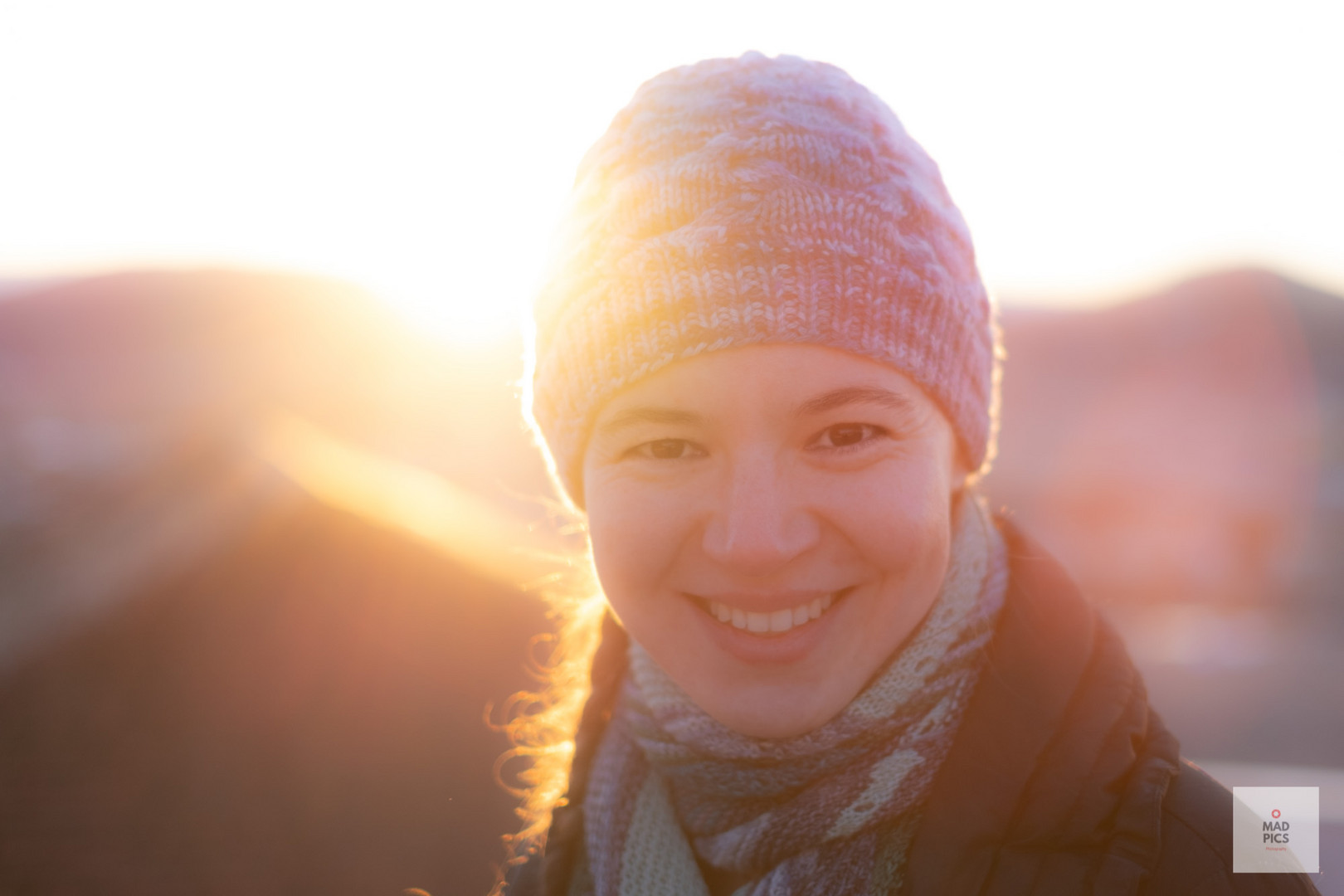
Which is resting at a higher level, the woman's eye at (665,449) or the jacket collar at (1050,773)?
the woman's eye at (665,449)

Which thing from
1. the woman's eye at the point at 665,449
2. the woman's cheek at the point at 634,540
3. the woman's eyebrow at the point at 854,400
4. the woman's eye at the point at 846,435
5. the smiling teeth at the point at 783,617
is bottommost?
the smiling teeth at the point at 783,617

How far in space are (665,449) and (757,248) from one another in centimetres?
40

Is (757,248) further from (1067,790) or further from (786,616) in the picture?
(1067,790)

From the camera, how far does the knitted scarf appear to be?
1483mm

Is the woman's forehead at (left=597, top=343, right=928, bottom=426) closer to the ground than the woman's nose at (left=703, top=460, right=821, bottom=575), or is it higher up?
higher up

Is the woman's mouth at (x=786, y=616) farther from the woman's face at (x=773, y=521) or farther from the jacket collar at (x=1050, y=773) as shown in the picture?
the jacket collar at (x=1050, y=773)

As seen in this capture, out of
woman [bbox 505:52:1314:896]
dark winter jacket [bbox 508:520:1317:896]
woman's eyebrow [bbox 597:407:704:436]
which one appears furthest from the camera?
woman's eyebrow [bbox 597:407:704:436]

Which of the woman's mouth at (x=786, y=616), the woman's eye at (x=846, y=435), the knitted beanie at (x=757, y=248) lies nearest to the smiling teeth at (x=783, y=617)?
the woman's mouth at (x=786, y=616)

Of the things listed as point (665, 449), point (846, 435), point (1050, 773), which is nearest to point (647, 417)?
point (665, 449)

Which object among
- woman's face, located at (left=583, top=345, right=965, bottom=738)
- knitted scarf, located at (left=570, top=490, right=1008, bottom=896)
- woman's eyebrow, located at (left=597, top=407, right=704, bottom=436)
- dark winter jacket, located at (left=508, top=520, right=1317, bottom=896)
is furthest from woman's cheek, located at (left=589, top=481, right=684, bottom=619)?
dark winter jacket, located at (left=508, top=520, right=1317, bottom=896)

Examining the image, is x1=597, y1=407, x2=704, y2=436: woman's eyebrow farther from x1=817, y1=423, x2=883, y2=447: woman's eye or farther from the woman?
x1=817, y1=423, x2=883, y2=447: woman's eye

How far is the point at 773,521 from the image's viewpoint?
56.3 inches

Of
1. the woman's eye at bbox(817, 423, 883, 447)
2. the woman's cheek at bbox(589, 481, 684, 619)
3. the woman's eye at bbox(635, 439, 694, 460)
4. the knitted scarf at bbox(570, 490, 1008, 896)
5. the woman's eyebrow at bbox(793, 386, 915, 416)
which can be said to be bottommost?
the knitted scarf at bbox(570, 490, 1008, 896)

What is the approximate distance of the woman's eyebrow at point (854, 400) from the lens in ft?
4.69
